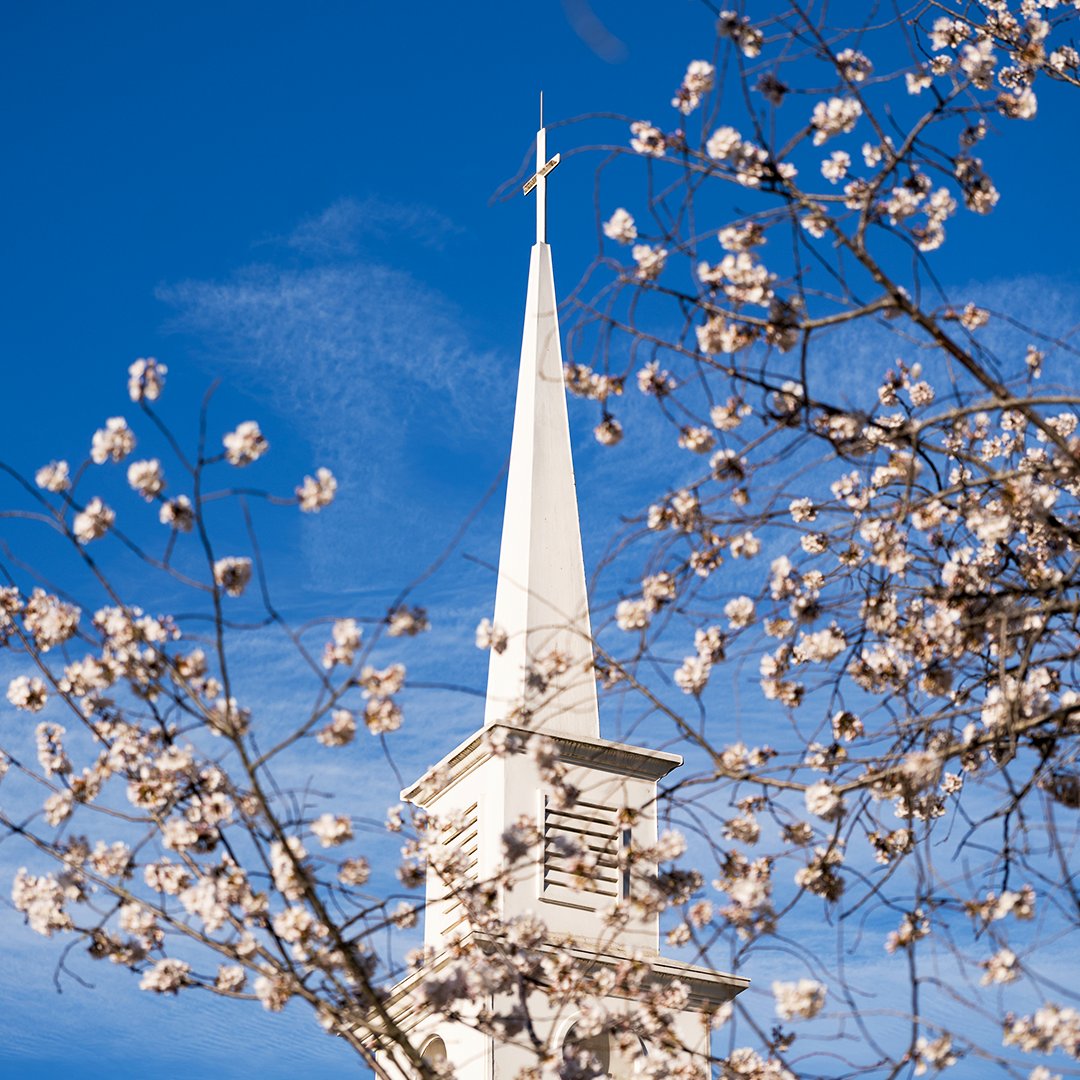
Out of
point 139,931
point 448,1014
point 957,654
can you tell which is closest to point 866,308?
point 957,654

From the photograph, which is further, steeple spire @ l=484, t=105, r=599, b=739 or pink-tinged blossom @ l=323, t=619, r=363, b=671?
steeple spire @ l=484, t=105, r=599, b=739

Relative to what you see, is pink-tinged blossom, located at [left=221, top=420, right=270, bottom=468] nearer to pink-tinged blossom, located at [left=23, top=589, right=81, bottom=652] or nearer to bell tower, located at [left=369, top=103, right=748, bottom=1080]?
pink-tinged blossom, located at [left=23, top=589, right=81, bottom=652]

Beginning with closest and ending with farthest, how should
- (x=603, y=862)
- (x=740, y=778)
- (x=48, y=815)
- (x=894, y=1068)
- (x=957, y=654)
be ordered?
(x=894, y=1068)
(x=740, y=778)
(x=957, y=654)
(x=48, y=815)
(x=603, y=862)

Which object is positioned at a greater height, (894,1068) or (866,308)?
(866,308)

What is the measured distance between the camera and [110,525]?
24.6ft

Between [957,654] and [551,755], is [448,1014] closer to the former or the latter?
[551,755]

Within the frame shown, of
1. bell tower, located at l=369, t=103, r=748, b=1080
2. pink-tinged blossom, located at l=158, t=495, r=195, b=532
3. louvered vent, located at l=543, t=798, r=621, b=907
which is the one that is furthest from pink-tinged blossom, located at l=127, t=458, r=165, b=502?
louvered vent, located at l=543, t=798, r=621, b=907

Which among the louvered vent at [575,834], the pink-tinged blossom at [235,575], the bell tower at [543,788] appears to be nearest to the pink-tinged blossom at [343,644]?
the pink-tinged blossom at [235,575]

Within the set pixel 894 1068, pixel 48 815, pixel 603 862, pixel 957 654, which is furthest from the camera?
pixel 603 862

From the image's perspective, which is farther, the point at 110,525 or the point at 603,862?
the point at 603,862

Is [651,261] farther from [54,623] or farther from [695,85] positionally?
[54,623]

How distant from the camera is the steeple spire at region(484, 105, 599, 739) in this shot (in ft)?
61.1

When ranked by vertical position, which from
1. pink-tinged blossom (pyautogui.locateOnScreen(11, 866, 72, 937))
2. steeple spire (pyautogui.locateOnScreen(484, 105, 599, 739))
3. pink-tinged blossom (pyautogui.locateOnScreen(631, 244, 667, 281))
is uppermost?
steeple spire (pyautogui.locateOnScreen(484, 105, 599, 739))

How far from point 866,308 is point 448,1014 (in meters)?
3.71
